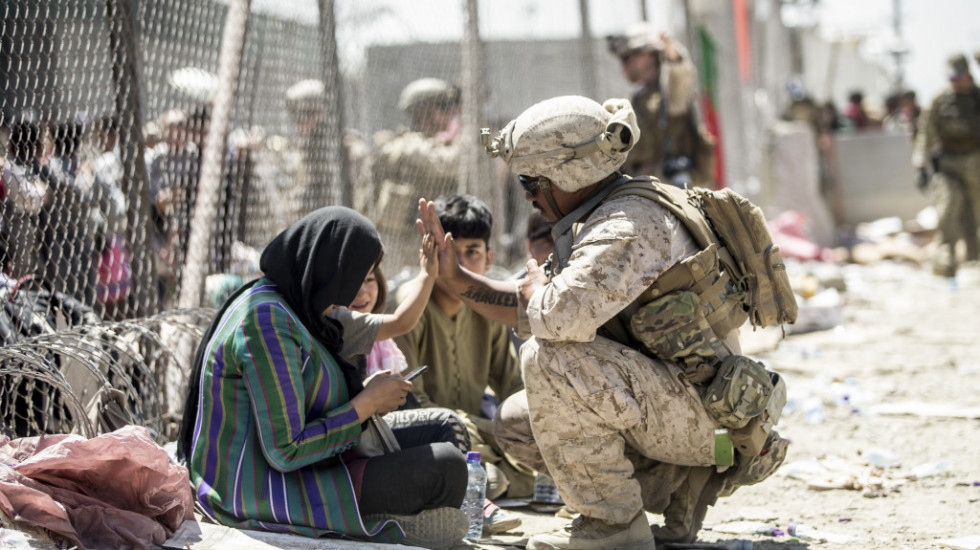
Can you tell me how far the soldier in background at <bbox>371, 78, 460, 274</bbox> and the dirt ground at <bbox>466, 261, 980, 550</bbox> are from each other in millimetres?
2473

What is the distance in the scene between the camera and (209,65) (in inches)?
191

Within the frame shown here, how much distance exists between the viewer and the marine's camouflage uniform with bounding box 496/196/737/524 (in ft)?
9.83

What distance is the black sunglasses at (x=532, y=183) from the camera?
3273 millimetres

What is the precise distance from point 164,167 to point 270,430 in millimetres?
2296

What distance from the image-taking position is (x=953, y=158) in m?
11.4

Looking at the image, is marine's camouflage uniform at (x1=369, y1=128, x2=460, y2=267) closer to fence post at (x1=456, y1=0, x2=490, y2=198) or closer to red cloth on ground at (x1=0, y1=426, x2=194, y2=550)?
fence post at (x1=456, y1=0, x2=490, y2=198)

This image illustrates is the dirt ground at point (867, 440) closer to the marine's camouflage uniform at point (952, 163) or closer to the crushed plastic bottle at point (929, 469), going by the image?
the crushed plastic bottle at point (929, 469)

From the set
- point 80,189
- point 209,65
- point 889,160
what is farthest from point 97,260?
point 889,160

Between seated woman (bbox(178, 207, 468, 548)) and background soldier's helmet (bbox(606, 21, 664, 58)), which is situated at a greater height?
background soldier's helmet (bbox(606, 21, 664, 58))

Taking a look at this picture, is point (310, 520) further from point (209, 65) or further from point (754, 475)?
point (209, 65)

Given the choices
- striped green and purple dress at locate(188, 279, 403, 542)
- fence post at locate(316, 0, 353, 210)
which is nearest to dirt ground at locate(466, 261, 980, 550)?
striped green and purple dress at locate(188, 279, 403, 542)

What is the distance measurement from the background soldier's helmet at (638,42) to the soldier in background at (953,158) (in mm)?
5072

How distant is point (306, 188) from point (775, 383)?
2687mm

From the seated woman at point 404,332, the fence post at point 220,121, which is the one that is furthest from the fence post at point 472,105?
the seated woman at point 404,332
